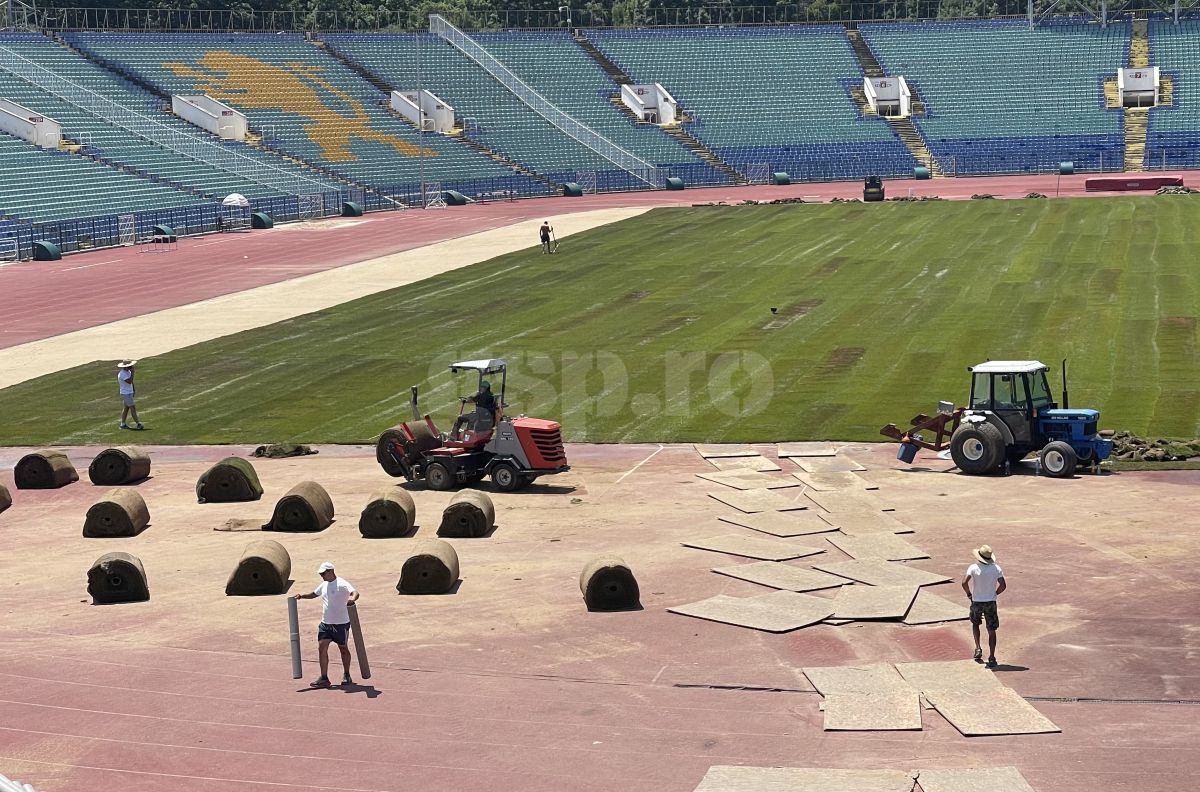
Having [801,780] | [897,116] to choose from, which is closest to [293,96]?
[897,116]

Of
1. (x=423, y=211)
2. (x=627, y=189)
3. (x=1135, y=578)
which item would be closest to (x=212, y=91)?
(x=423, y=211)

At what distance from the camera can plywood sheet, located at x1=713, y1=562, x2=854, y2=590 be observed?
70.9ft

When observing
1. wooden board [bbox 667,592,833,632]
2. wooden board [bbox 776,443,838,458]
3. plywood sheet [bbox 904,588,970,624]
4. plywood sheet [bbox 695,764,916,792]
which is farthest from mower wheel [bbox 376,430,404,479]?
plywood sheet [bbox 695,764,916,792]

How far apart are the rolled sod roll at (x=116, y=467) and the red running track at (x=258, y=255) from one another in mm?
18350

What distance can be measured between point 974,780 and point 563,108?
99.7 metres

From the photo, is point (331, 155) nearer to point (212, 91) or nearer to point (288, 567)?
point (212, 91)

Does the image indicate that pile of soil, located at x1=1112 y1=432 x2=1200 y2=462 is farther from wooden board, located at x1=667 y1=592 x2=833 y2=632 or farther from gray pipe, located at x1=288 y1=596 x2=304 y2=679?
gray pipe, located at x1=288 y1=596 x2=304 y2=679

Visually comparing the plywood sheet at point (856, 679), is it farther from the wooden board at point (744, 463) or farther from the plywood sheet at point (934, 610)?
the wooden board at point (744, 463)

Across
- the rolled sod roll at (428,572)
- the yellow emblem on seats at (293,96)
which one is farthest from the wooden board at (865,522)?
the yellow emblem on seats at (293,96)

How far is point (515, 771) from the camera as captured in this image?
1563 centimetres

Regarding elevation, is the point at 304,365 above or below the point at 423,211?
below

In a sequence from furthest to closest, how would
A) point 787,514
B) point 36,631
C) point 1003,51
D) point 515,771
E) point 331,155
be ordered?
point 1003,51 → point 331,155 → point 787,514 → point 36,631 → point 515,771

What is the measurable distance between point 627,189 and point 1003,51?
35.1m

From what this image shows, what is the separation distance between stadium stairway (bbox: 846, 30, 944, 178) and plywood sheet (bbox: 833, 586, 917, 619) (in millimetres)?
84821
